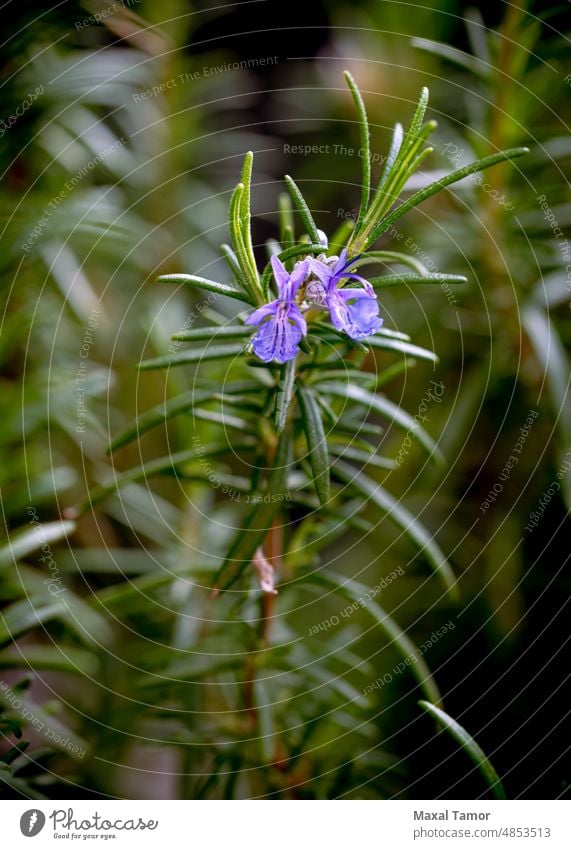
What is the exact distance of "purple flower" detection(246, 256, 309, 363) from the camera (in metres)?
0.42

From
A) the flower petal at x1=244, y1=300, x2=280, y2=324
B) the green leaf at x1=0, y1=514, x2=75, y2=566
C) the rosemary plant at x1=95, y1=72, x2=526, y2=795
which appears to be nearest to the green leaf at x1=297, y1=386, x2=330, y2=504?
the rosemary plant at x1=95, y1=72, x2=526, y2=795


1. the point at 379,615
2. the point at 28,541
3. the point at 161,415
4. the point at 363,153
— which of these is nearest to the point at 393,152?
the point at 363,153

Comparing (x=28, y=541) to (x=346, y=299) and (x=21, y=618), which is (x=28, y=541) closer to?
(x=21, y=618)

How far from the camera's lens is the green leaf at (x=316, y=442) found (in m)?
0.49

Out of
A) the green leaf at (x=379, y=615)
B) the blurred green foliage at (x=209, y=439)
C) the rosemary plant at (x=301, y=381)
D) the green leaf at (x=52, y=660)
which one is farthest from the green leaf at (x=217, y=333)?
the green leaf at (x=52, y=660)

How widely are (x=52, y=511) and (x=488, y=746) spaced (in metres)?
0.61

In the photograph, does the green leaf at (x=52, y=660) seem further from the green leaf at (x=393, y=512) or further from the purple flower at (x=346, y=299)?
the purple flower at (x=346, y=299)

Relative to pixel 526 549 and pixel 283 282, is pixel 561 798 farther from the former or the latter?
pixel 283 282

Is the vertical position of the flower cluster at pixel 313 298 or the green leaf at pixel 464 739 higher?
the flower cluster at pixel 313 298

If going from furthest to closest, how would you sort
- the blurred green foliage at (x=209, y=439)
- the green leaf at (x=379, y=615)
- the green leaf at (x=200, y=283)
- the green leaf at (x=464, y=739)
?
1. the blurred green foliage at (x=209, y=439)
2. the green leaf at (x=379, y=615)
3. the green leaf at (x=464, y=739)
4. the green leaf at (x=200, y=283)

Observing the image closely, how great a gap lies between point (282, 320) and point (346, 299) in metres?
0.04

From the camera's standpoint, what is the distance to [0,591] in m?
0.73

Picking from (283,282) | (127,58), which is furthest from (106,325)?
(283,282)

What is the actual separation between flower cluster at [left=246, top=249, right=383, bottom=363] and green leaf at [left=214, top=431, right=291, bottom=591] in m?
0.14
